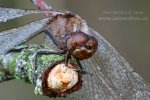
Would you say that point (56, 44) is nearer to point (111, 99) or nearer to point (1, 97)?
point (111, 99)

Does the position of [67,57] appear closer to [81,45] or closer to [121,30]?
[81,45]

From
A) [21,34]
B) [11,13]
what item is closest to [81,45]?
[21,34]

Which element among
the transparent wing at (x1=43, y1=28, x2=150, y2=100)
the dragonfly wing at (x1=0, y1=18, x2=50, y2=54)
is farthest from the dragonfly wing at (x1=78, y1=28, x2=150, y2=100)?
the dragonfly wing at (x1=0, y1=18, x2=50, y2=54)

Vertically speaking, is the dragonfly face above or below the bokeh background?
above

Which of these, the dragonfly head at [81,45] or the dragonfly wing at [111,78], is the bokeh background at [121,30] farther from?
the dragonfly head at [81,45]

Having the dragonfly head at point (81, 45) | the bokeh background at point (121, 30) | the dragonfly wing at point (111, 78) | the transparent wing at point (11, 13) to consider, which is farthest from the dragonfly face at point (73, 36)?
the bokeh background at point (121, 30)

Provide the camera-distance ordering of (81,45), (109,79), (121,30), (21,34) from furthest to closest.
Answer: (121,30) → (109,79) → (21,34) → (81,45)

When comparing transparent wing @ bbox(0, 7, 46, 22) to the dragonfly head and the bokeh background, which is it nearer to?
the dragonfly head
